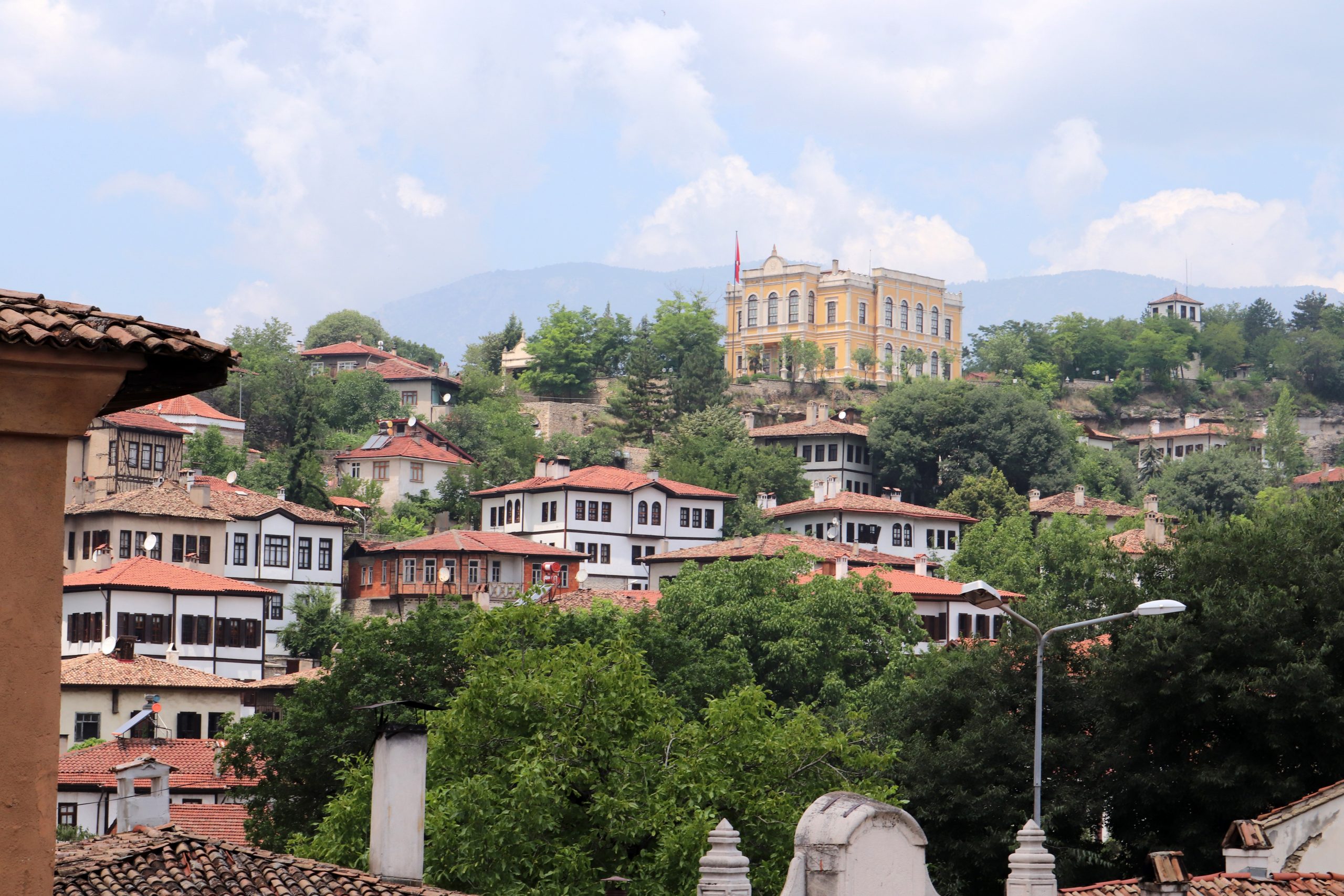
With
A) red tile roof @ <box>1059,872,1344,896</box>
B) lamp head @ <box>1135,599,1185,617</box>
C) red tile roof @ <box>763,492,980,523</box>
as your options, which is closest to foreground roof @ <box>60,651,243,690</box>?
red tile roof @ <box>763,492,980,523</box>

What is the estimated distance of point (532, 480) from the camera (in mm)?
93500

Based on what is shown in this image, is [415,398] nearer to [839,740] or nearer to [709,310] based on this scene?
[709,310]

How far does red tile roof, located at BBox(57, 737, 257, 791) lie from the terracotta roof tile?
19.9 metres

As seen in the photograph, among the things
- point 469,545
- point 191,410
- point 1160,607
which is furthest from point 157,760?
point 191,410

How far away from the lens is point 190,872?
1530 cm

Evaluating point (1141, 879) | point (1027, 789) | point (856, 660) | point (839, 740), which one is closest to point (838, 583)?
point (856, 660)

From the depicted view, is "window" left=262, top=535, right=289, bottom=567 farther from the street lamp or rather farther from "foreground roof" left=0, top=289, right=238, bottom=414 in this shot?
"foreground roof" left=0, top=289, right=238, bottom=414

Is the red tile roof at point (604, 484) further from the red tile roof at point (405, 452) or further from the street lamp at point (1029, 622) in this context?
the street lamp at point (1029, 622)

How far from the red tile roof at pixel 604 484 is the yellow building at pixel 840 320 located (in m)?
40.7

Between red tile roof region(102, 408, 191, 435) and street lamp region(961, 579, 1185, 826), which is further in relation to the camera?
red tile roof region(102, 408, 191, 435)

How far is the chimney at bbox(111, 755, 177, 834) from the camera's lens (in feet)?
74.0

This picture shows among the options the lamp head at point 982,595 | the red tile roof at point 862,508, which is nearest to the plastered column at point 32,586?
the lamp head at point 982,595

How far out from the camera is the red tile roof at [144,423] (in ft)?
279

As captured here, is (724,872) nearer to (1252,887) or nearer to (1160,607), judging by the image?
(1252,887)
